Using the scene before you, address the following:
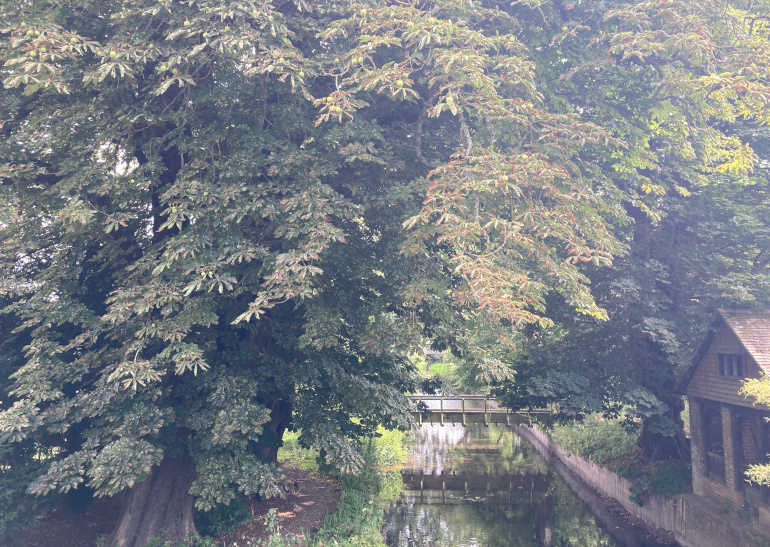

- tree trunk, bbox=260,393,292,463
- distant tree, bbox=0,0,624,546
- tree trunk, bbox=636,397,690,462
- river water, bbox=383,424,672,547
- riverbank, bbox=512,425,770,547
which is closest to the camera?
distant tree, bbox=0,0,624,546

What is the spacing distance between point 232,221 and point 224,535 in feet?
26.5

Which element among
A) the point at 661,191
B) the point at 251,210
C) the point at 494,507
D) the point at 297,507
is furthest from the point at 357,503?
the point at 661,191

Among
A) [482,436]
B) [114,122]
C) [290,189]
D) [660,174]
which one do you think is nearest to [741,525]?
[660,174]

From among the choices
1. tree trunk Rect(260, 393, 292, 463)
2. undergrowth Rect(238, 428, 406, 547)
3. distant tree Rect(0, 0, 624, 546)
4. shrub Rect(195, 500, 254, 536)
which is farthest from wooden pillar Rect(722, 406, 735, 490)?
shrub Rect(195, 500, 254, 536)

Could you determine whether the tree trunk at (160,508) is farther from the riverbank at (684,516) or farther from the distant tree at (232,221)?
the riverbank at (684,516)

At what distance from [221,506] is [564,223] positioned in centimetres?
1114

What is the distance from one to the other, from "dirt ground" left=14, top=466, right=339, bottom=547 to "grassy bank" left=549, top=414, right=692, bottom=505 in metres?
9.06

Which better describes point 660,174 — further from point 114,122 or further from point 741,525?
point 114,122

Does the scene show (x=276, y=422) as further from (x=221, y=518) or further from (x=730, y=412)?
(x=730, y=412)

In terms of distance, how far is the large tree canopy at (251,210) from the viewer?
32.8ft

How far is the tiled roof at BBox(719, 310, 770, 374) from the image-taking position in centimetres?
1303

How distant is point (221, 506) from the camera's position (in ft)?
45.3

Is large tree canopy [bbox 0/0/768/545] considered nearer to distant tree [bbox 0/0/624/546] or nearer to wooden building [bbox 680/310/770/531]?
distant tree [bbox 0/0/624/546]

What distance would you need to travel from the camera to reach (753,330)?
45.5 ft
